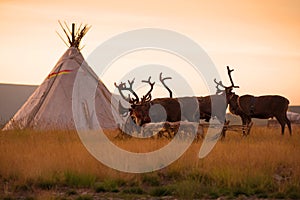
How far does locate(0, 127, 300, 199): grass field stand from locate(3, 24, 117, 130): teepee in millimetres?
6888

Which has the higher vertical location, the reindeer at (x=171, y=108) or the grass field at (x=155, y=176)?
the reindeer at (x=171, y=108)

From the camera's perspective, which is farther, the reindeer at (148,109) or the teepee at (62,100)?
the teepee at (62,100)

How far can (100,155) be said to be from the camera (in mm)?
10102

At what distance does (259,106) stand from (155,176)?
30.2 feet

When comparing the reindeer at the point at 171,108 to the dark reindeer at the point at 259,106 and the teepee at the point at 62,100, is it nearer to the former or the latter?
the dark reindeer at the point at 259,106

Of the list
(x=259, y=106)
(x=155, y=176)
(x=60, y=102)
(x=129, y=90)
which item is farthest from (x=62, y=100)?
(x=155, y=176)

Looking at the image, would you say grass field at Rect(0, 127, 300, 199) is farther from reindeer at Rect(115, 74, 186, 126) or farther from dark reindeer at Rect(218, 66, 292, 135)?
dark reindeer at Rect(218, 66, 292, 135)

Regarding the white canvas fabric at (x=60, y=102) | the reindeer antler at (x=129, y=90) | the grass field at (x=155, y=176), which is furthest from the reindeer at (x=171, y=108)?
the white canvas fabric at (x=60, y=102)

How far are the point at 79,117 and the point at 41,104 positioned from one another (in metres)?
1.51

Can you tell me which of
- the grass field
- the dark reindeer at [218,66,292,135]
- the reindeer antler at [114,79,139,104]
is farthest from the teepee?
the grass field

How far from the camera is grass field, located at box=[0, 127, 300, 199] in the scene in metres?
7.67

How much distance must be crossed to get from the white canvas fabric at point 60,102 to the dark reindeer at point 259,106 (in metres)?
4.53

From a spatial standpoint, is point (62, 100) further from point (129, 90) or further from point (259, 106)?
point (259, 106)

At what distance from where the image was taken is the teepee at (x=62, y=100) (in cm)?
1773
